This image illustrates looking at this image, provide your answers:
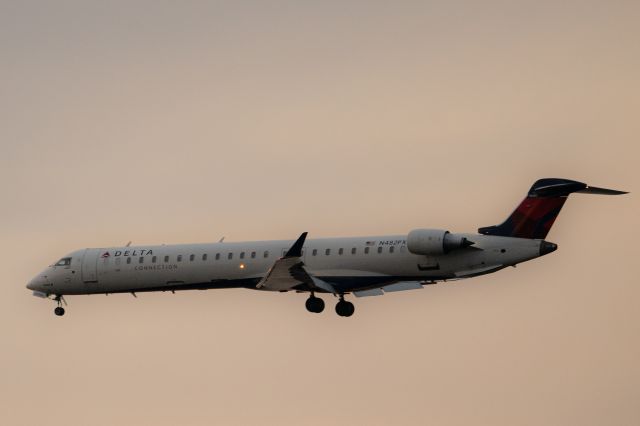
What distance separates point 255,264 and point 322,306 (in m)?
2.73

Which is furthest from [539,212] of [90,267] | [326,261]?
[90,267]

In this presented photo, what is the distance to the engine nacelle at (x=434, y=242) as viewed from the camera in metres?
51.8

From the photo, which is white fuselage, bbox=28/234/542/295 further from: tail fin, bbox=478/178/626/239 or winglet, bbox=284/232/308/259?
winglet, bbox=284/232/308/259

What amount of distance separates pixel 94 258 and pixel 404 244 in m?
12.2

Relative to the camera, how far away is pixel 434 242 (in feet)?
170

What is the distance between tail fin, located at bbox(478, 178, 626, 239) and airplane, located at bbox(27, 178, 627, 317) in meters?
0.03

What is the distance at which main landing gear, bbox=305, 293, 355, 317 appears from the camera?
181 feet

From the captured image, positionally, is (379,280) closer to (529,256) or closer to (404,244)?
(404,244)

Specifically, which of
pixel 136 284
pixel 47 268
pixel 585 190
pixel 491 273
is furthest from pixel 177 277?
pixel 585 190

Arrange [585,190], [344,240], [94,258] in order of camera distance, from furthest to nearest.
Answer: [94,258], [344,240], [585,190]

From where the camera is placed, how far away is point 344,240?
5456 centimetres

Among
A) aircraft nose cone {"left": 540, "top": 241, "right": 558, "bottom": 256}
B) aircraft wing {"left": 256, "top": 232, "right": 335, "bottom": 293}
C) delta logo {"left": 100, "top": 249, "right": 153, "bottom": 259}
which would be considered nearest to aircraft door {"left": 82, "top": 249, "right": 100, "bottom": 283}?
delta logo {"left": 100, "top": 249, "right": 153, "bottom": 259}

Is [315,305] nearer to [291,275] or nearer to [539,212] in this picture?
[291,275]

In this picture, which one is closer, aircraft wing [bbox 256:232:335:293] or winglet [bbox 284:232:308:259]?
winglet [bbox 284:232:308:259]
